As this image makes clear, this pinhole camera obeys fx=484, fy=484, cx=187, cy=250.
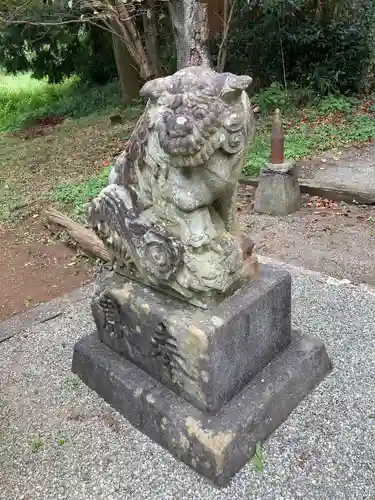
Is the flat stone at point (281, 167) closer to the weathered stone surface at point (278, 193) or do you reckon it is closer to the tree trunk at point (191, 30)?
the weathered stone surface at point (278, 193)

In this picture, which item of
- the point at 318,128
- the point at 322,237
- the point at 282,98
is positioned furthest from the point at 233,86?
the point at 282,98

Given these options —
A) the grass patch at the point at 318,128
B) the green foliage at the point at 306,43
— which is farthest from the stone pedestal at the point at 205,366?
the green foliage at the point at 306,43

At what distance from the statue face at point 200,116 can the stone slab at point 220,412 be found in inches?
47.7

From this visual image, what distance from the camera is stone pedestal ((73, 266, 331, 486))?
7.48 ft

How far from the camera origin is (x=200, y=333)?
2.23 m

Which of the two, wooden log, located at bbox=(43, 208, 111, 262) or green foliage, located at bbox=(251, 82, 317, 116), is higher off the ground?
green foliage, located at bbox=(251, 82, 317, 116)

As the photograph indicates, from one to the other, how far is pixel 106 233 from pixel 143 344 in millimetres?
639

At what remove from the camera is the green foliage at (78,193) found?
20.9ft

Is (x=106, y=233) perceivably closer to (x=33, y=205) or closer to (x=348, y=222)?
(x=348, y=222)

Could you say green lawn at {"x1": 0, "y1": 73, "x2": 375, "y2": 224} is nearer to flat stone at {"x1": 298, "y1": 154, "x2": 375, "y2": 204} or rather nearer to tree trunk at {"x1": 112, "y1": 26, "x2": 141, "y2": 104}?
tree trunk at {"x1": 112, "y1": 26, "x2": 141, "y2": 104}

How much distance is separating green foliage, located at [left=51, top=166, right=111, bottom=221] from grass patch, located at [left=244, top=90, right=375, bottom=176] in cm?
211

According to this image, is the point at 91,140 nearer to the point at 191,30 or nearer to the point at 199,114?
Result: the point at 191,30

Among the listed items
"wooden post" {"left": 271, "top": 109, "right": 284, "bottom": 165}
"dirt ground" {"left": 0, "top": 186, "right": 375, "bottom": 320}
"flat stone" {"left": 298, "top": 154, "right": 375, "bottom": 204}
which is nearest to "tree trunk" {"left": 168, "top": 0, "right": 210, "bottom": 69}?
"wooden post" {"left": 271, "top": 109, "right": 284, "bottom": 165}

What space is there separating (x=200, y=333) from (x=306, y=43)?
9102 millimetres
